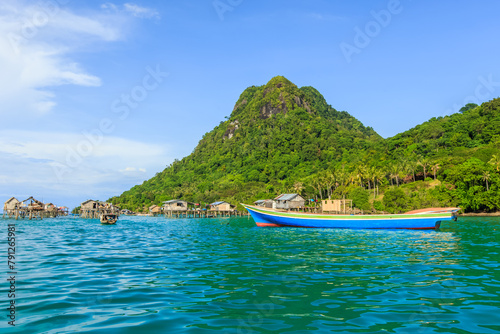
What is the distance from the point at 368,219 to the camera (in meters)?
47.9

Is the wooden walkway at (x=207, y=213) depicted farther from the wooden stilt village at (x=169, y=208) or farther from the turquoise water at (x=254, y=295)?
the turquoise water at (x=254, y=295)

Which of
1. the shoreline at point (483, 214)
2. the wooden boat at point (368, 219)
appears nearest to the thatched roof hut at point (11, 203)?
the wooden boat at point (368, 219)

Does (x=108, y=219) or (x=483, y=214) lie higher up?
(x=108, y=219)

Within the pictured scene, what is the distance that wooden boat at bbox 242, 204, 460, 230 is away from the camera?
44.5 m

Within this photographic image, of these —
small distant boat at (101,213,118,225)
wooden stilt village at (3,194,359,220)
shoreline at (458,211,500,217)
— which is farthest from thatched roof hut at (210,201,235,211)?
shoreline at (458,211,500,217)

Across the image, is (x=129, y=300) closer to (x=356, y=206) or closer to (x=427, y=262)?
(x=427, y=262)

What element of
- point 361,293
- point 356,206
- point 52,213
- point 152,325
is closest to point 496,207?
point 356,206

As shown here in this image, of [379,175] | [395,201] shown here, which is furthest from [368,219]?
[379,175]

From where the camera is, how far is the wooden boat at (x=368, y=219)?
44531 millimetres

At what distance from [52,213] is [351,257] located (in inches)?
5741

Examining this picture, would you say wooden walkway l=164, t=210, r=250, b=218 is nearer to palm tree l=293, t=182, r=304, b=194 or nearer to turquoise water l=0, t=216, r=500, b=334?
palm tree l=293, t=182, r=304, b=194

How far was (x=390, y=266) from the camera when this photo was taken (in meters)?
15.2

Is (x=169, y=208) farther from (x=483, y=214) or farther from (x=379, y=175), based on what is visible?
(x=483, y=214)

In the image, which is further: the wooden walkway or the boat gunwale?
the wooden walkway
